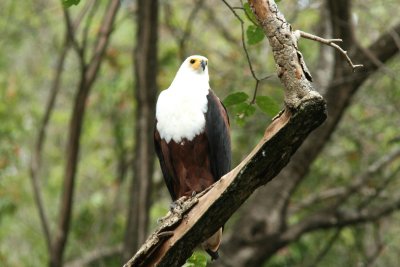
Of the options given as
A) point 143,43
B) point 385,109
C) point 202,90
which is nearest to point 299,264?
point 385,109

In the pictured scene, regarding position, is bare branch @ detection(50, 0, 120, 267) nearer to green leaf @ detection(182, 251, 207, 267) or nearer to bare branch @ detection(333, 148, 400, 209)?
bare branch @ detection(333, 148, 400, 209)

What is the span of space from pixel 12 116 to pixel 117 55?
1.39m

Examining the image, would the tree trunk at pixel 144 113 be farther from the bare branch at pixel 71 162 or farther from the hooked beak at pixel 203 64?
the hooked beak at pixel 203 64

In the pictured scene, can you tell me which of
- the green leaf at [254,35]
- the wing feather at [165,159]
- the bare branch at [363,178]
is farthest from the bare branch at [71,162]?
the green leaf at [254,35]

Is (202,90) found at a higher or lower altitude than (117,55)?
lower

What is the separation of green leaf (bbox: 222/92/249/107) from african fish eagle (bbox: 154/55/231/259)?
103 centimetres

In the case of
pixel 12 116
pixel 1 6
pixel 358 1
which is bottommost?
pixel 358 1

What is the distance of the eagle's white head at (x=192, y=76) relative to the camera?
14.0 ft

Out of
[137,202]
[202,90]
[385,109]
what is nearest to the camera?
[202,90]

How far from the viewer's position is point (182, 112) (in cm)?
399

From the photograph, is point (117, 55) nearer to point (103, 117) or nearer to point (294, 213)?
point (103, 117)

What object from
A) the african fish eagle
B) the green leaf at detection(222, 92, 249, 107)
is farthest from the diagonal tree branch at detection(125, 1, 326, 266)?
the african fish eagle

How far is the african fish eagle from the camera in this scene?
3.99 m

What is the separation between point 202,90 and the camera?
4188 mm
